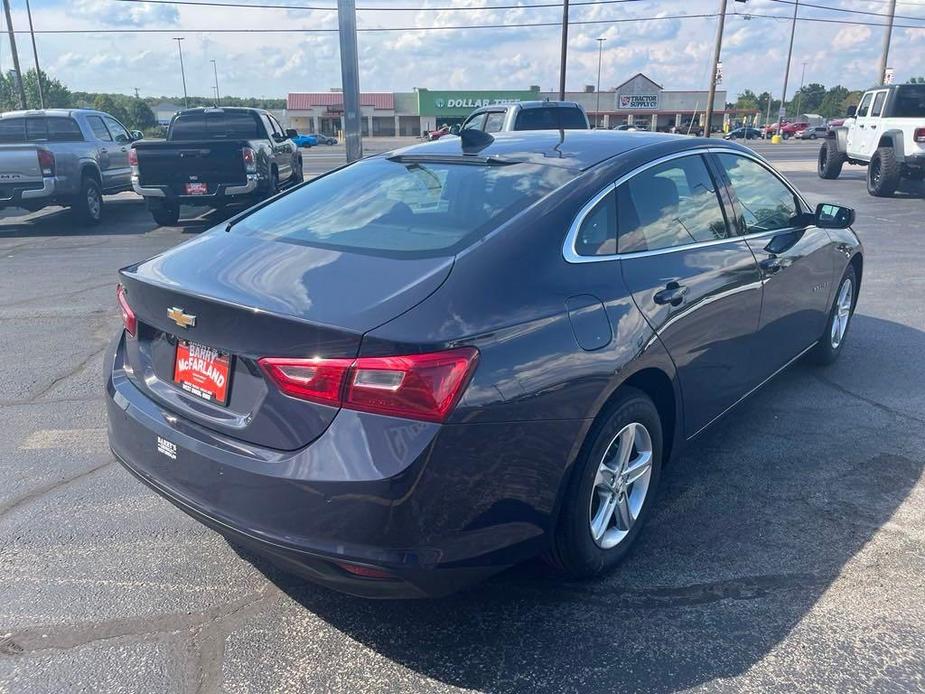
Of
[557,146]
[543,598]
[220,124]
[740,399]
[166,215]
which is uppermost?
[557,146]

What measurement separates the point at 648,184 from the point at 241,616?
2.42 m

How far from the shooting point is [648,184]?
3.37 meters

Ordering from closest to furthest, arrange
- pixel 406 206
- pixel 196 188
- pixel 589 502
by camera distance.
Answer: pixel 589 502
pixel 406 206
pixel 196 188

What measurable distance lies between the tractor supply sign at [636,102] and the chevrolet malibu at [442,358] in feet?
247

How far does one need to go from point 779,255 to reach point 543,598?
236 cm

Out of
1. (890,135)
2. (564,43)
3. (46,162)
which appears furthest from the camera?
(564,43)

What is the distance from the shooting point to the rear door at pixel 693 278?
10.3ft

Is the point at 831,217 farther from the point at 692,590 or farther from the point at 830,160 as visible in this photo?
the point at 830,160

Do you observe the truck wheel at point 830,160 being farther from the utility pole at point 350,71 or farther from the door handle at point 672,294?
the door handle at point 672,294

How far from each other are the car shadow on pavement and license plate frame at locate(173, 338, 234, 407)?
35.0 inches

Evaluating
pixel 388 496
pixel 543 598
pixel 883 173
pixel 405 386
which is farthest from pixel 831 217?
pixel 883 173

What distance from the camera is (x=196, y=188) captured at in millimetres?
11773

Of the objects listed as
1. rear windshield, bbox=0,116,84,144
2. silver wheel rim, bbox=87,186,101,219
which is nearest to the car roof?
silver wheel rim, bbox=87,186,101,219

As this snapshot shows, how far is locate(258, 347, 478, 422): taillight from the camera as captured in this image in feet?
7.36
